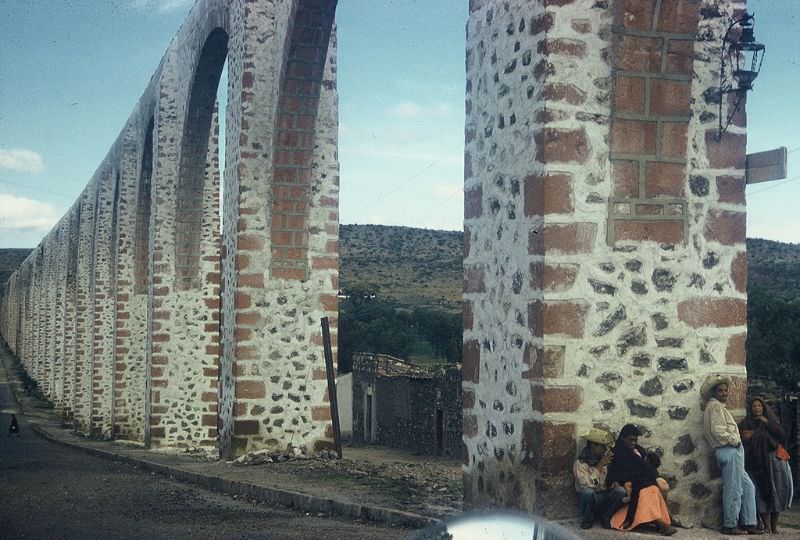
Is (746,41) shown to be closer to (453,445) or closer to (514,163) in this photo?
(514,163)

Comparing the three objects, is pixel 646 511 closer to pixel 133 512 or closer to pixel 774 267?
pixel 133 512

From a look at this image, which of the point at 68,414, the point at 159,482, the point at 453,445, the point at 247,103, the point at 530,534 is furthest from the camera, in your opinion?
the point at 68,414

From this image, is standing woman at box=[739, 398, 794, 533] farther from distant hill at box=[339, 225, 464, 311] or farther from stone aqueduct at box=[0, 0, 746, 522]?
distant hill at box=[339, 225, 464, 311]

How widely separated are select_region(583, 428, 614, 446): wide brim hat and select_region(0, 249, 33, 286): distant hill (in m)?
87.8

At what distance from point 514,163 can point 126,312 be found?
14.9 m

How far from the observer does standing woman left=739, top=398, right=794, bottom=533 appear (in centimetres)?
568

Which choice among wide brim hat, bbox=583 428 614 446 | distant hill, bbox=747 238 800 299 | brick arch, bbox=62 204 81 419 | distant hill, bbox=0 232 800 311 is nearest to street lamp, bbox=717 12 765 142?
wide brim hat, bbox=583 428 614 446

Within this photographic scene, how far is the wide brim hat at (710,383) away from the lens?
568cm

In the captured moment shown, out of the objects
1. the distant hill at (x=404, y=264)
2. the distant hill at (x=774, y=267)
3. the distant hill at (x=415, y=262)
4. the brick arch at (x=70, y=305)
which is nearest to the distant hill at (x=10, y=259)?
the distant hill at (x=404, y=264)

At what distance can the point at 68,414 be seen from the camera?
1117 inches

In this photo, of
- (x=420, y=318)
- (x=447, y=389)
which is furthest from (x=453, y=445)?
(x=420, y=318)

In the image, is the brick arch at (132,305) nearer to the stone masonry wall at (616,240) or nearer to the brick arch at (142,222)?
the brick arch at (142,222)

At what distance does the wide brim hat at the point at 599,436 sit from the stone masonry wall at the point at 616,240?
9 cm

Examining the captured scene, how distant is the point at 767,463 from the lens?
228 inches
